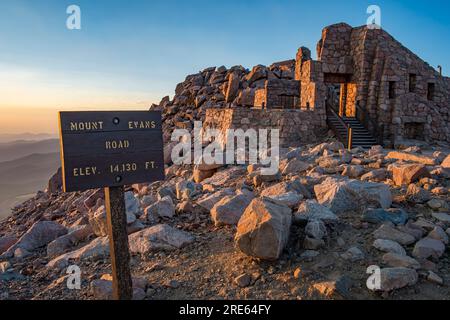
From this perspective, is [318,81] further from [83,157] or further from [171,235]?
[83,157]

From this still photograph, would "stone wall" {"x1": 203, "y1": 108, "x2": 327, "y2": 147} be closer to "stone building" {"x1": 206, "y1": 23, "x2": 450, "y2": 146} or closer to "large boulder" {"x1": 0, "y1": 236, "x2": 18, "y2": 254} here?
"stone building" {"x1": 206, "y1": 23, "x2": 450, "y2": 146}

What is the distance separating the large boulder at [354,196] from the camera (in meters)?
5.64

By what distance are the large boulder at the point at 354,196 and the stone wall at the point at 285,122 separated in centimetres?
849

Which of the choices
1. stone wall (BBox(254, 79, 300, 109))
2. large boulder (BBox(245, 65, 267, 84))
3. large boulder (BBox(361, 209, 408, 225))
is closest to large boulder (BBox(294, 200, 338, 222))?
large boulder (BBox(361, 209, 408, 225))

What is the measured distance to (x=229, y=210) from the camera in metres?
5.81

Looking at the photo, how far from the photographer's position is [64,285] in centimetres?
469

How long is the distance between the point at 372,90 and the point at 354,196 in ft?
40.2

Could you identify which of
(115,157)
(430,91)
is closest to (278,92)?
(430,91)

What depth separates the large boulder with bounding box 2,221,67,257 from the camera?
6645 mm

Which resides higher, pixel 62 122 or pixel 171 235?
pixel 62 122

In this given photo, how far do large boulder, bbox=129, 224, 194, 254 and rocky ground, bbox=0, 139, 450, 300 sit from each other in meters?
0.02

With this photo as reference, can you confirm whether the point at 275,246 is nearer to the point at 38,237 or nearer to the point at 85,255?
the point at 85,255
